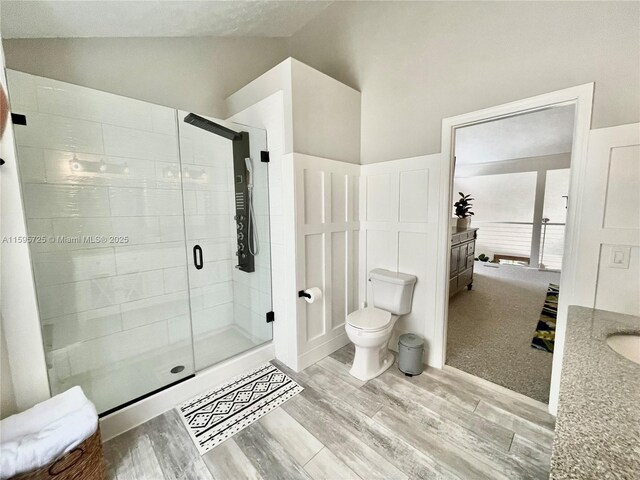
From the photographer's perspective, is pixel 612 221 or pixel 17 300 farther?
pixel 612 221

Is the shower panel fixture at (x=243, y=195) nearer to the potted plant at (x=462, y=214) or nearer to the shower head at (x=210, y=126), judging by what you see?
the shower head at (x=210, y=126)

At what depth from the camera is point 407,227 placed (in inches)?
89.2

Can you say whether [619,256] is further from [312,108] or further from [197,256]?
[197,256]

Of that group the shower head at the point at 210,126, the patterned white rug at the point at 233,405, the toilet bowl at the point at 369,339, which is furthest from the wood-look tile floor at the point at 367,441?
the shower head at the point at 210,126

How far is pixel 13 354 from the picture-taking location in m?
1.29

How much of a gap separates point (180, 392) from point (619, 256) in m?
2.81

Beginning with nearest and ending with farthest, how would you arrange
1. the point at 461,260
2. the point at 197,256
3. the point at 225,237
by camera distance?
the point at 197,256 < the point at 225,237 < the point at 461,260

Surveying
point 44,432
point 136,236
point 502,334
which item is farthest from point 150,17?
point 502,334

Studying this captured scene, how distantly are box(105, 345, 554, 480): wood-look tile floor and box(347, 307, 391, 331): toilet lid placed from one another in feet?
1.49

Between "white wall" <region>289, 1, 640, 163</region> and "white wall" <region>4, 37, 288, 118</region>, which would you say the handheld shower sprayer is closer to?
"white wall" <region>4, 37, 288, 118</region>

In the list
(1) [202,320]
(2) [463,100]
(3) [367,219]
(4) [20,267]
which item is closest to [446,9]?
(2) [463,100]

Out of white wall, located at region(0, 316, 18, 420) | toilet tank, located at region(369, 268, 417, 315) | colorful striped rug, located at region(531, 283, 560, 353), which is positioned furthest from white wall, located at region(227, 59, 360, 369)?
colorful striped rug, located at region(531, 283, 560, 353)

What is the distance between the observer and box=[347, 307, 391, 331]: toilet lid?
2.03 metres

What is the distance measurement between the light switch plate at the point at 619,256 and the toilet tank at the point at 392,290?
1.15 meters
